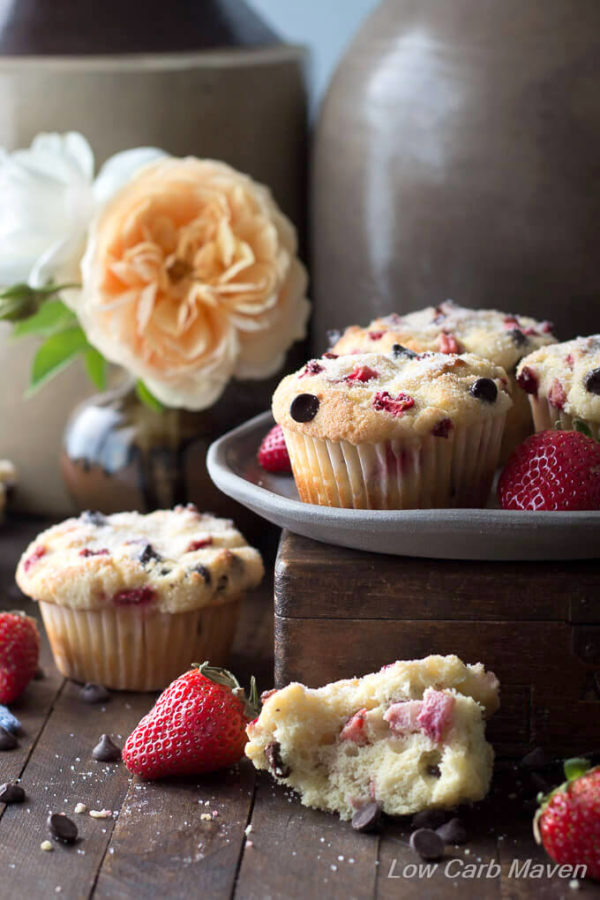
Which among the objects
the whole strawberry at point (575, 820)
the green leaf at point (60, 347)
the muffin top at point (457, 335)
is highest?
the muffin top at point (457, 335)

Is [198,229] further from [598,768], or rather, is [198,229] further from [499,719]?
[598,768]

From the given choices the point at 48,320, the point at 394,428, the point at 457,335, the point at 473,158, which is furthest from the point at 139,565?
the point at 473,158

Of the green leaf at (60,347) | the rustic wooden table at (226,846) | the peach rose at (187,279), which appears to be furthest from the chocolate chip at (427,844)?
the green leaf at (60,347)

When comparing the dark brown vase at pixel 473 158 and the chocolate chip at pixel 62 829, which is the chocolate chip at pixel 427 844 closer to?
the chocolate chip at pixel 62 829

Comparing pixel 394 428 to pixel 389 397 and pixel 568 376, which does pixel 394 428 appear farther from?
pixel 568 376

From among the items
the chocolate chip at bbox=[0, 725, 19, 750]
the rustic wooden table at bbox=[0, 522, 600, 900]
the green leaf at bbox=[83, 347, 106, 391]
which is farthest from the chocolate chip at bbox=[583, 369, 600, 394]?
the green leaf at bbox=[83, 347, 106, 391]

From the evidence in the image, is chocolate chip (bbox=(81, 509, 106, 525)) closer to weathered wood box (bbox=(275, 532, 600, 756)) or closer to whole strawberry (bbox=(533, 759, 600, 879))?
weathered wood box (bbox=(275, 532, 600, 756))

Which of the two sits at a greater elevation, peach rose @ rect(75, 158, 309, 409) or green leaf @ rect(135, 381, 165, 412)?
peach rose @ rect(75, 158, 309, 409)
